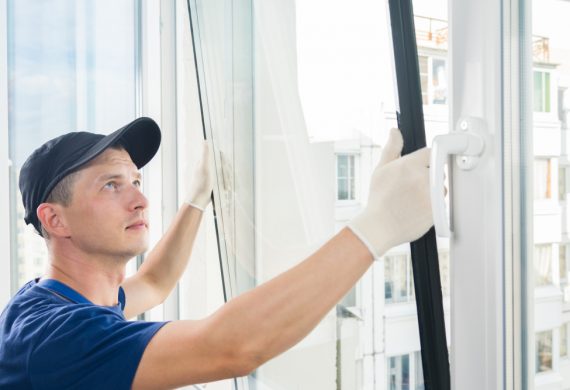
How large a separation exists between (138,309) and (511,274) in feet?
4.04

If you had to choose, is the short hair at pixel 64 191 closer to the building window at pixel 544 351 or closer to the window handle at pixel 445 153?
the window handle at pixel 445 153

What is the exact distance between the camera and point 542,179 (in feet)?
2.65

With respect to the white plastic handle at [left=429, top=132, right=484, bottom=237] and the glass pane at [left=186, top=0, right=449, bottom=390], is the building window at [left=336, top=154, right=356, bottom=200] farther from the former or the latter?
the white plastic handle at [left=429, top=132, right=484, bottom=237]

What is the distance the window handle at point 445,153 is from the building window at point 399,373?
0.37 metres

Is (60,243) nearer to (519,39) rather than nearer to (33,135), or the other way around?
(33,135)

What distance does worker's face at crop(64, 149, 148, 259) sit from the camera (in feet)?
4.74

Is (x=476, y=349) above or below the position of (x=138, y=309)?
above

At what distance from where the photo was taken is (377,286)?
1.14m

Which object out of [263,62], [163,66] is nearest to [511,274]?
[263,62]

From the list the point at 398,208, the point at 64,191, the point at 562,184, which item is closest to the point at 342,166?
the point at 398,208

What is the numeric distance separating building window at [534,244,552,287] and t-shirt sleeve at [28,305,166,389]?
0.68 m

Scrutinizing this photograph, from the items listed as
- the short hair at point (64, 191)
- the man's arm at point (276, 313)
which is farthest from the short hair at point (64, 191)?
the man's arm at point (276, 313)

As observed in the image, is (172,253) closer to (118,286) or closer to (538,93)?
(118,286)

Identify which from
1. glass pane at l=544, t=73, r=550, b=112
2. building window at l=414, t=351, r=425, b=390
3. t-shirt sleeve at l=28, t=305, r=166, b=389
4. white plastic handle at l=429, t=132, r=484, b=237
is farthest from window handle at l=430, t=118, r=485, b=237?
t-shirt sleeve at l=28, t=305, r=166, b=389
